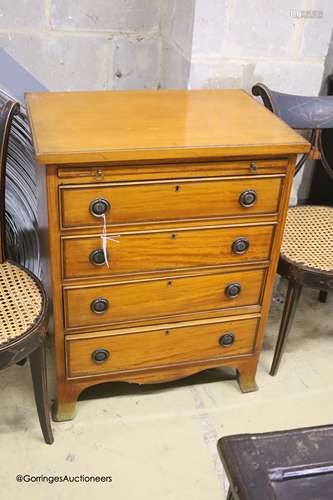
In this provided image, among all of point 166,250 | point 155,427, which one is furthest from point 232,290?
point 155,427

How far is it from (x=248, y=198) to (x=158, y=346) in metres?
0.55

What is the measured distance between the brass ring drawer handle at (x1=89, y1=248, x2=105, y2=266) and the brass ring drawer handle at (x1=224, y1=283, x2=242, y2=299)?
411 mm

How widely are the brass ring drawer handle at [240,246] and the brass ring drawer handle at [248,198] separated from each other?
0.11 m

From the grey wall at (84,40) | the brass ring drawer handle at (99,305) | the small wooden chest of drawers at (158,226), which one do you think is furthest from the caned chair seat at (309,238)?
the grey wall at (84,40)

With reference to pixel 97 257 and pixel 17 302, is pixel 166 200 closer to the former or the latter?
pixel 97 257

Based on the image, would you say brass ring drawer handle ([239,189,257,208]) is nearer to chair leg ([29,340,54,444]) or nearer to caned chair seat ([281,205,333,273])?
caned chair seat ([281,205,333,273])

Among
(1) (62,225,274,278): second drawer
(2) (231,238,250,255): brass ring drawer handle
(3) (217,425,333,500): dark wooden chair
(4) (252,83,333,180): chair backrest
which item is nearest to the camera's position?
(3) (217,425,333,500): dark wooden chair

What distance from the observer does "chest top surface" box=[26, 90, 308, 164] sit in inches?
Answer: 57.7

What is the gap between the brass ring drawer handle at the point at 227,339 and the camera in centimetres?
189

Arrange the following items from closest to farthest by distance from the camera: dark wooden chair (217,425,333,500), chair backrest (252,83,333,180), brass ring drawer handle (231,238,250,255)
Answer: dark wooden chair (217,425,333,500) < brass ring drawer handle (231,238,250,255) < chair backrest (252,83,333,180)

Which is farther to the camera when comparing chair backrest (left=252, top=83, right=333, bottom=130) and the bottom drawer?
chair backrest (left=252, top=83, right=333, bottom=130)

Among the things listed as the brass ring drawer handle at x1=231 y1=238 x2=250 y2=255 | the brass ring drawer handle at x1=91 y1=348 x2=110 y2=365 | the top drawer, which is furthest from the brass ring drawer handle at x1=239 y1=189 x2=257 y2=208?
the brass ring drawer handle at x1=91 y1=348 x2=110 y2=365

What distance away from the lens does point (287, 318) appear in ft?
6.63

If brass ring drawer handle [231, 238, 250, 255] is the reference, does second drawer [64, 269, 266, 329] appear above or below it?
below
